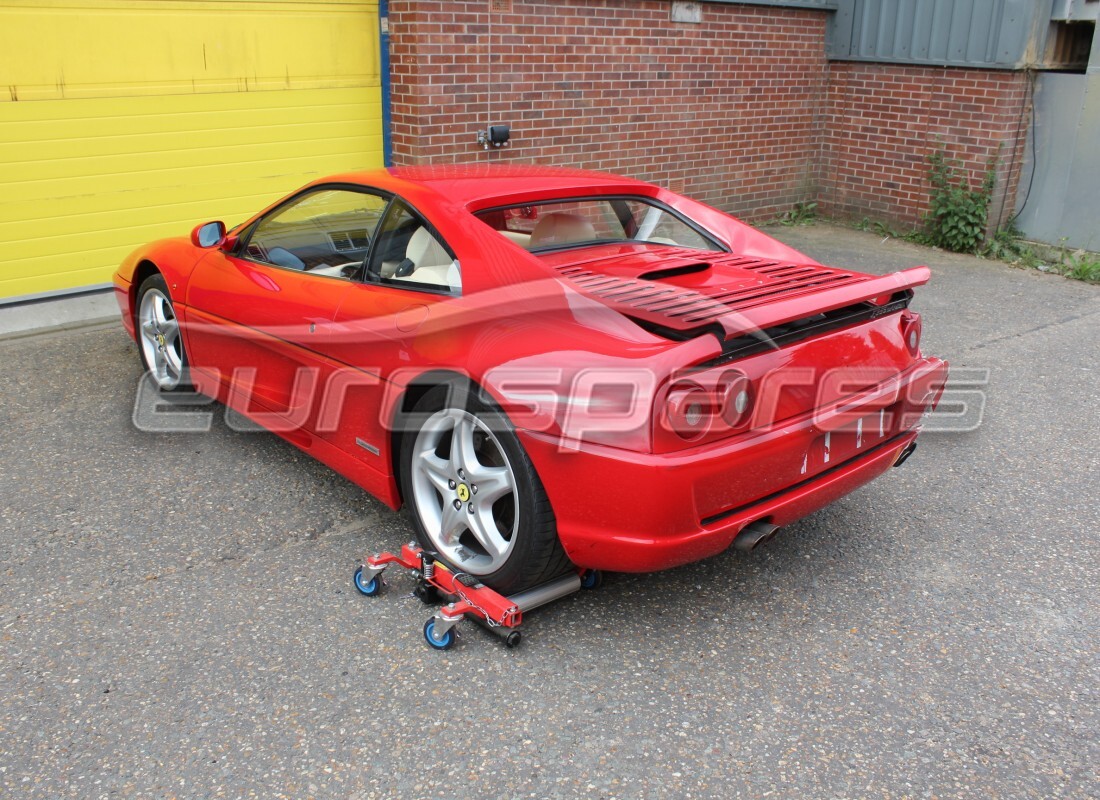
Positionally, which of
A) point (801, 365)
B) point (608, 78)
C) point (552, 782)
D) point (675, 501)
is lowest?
point (552, 782)

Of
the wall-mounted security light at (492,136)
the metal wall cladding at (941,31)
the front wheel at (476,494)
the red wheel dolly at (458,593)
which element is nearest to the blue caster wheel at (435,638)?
the red wheel dolly at (458,593)

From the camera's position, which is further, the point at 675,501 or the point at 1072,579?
the point at 1072,579

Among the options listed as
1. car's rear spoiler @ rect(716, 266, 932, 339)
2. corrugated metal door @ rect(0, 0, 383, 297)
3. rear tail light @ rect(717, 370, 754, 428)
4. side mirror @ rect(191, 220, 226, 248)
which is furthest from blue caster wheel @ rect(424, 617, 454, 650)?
corrugated metal door @ rect(0, 0, 383, 297)

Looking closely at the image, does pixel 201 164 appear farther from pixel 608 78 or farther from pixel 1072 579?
pixel 1072 579

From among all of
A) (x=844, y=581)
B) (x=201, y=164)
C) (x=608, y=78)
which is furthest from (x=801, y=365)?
(x=608, y=78)

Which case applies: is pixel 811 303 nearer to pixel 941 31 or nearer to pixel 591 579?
pixel 591 579

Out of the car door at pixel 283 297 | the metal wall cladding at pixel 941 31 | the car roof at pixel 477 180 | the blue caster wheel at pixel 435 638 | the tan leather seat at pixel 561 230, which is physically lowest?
the blue caster wheel at pixel 435 638

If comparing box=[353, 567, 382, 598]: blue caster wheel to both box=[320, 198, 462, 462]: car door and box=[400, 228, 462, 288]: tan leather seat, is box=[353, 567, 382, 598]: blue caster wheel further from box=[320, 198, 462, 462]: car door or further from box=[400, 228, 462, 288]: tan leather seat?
box=[400, 228, 462, 288]: tan leather seat

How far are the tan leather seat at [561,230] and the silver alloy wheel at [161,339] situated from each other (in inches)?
80.5

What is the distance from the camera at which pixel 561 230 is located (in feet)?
13.2

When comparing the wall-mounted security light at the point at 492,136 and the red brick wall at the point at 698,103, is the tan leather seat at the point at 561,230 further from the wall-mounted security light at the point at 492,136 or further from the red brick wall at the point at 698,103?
the wall-mounted security light at the point at 492,136

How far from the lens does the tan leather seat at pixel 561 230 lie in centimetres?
397

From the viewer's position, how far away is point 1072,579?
12.2 feet

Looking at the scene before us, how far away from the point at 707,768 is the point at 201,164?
20.0 ft
